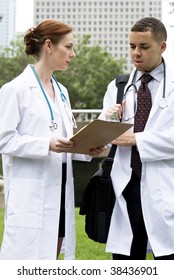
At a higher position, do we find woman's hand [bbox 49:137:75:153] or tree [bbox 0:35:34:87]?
woman's hand [bbox 49:137:75:153]

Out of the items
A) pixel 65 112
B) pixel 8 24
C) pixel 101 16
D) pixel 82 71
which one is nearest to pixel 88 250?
pixel 65 112

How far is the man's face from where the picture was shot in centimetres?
294

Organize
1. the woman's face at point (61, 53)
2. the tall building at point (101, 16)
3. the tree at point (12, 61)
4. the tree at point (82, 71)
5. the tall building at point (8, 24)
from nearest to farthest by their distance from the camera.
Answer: the woman's face at point (61, 53) → the tree at point (12, 61) → the tree at point (82, 71) → the tall building at point (8, 24) → the tall building at point (101, 16)

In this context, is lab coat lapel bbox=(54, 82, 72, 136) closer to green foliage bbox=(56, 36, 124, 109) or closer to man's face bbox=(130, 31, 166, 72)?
man's face bbox=(130, 31, 166, 72)

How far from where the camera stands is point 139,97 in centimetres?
301

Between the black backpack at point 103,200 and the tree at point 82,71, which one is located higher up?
the black backpack at point 103,200

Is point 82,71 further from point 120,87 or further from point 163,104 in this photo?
point 163,104

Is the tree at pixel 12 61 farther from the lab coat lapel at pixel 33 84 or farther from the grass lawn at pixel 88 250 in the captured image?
the lab coat lapel at pixel 33 84

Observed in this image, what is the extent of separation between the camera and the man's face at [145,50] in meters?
2.94

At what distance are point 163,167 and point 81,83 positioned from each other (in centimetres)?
3676

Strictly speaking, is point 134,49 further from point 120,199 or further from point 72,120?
point 120,199

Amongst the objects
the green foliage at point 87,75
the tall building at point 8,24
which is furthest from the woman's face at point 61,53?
the tall building at point 8,24

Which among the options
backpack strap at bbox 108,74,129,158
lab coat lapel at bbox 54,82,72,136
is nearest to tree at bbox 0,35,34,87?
lab coat lapel at bbox 54,82,72,136

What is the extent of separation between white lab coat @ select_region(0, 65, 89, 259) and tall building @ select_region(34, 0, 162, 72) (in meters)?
112
